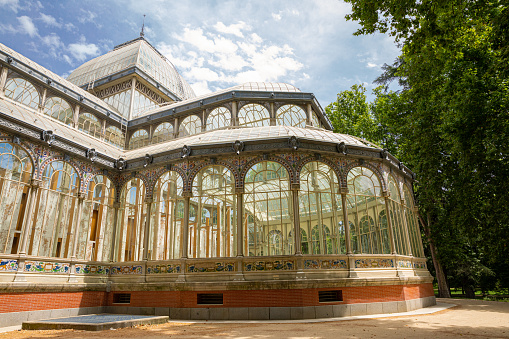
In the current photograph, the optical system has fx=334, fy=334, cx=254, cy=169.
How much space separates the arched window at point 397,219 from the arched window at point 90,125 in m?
19.2

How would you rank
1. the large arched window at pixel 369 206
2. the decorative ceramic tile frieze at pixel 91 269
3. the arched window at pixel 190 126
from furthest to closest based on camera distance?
1. the arched window at pixel 190 126
2. the large arched window at pixel 369 206
3. the decorative ceramic tile frieze at pixel 91 269

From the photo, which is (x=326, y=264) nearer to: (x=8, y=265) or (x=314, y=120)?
(x=314, y=120)

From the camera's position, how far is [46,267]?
14.1m

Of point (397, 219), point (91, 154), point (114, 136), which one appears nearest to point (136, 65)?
point (114, 136)

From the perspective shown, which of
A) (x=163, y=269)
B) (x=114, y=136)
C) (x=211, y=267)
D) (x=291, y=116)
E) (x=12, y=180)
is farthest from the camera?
(x=114, y=136)

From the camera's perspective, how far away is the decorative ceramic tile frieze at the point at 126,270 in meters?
15.7

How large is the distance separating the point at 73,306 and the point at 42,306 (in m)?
1.42

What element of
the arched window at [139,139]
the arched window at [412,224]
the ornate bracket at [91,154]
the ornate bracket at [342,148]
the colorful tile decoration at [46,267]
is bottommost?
the colorful tile decoration at [46,267]

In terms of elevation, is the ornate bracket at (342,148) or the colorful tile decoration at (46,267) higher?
the ornate bracket at (342,148)

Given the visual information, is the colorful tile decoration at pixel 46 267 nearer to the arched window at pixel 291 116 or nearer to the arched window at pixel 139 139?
the arched window at pixel 139 139

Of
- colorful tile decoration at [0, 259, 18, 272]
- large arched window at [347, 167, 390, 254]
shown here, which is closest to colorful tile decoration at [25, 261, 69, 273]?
colorful tile decoration at [0, 259, 18, 272]

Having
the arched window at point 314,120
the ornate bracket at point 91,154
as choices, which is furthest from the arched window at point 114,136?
the arched window at point 314,120

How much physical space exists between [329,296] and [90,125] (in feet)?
62.2

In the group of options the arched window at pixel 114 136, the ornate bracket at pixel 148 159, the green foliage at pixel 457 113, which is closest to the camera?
the green foliage at pixel 457 113
